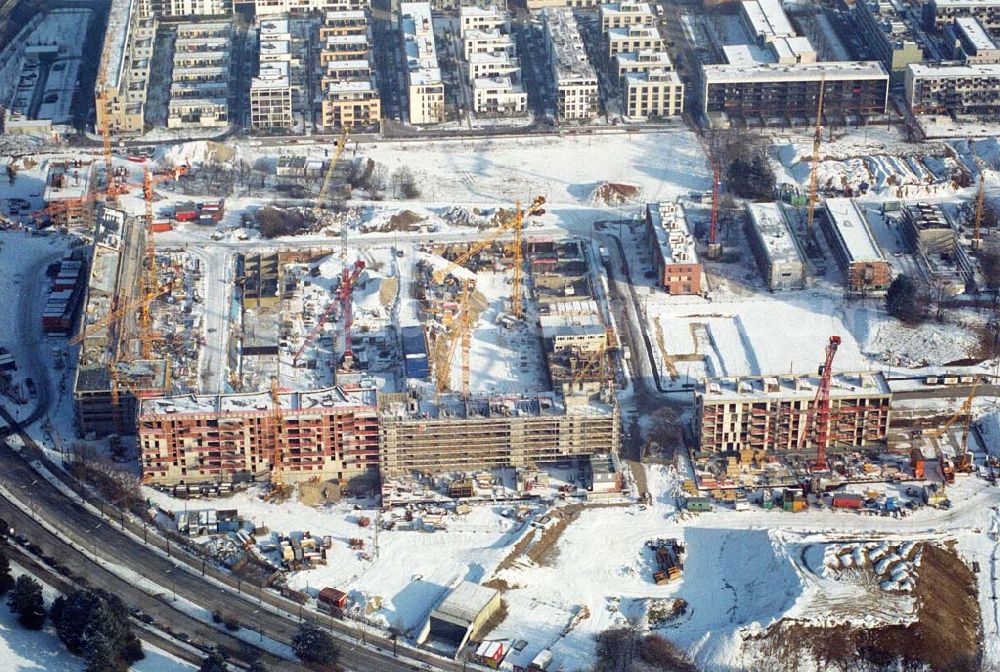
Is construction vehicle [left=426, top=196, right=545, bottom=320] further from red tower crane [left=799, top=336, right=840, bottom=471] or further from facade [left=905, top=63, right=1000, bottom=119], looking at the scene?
facade [left=905, top=63, right=1000, bottom=119]

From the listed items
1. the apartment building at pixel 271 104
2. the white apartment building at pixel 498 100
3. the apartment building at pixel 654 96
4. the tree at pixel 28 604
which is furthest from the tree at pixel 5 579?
the apartment building at pixel 654 96

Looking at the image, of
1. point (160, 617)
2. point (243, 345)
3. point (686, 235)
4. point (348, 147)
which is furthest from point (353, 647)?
point (348, 147)

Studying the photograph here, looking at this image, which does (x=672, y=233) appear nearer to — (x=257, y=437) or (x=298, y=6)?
(x=257, y=437)

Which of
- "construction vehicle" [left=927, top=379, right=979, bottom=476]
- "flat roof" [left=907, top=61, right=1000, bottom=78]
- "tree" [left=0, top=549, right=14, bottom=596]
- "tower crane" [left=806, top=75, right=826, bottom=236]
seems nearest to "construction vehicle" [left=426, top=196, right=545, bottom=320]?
"tower crane" [left=806, top=75, right=826, bottom=236]

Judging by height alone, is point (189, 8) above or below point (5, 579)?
above

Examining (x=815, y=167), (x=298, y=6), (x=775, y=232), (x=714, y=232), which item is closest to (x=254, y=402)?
(x=714, y=232)

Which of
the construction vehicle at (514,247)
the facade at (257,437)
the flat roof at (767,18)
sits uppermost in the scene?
the flat roof at (767,18)

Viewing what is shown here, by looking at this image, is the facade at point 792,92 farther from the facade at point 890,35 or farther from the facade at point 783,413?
the facade at point 783,413
